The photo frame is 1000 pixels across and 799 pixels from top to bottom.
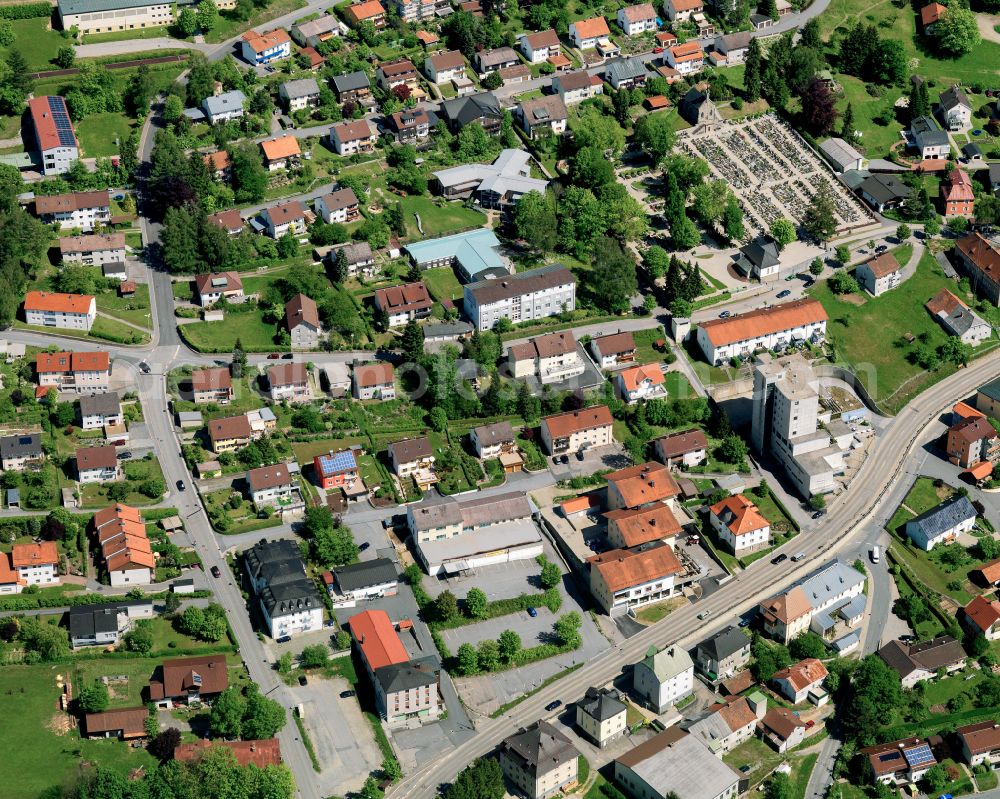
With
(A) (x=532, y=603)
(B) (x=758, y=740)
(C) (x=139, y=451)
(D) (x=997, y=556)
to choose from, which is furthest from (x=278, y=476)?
(D) (x=997, y=556)

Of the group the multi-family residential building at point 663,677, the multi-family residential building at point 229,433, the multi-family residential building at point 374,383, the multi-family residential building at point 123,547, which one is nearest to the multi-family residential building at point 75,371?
the multi-family residential building at point 229,433

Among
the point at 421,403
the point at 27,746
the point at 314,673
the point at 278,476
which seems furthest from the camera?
the point at 421,403

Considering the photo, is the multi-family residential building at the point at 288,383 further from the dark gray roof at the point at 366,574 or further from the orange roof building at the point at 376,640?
the orange roof building at the point at 376,640

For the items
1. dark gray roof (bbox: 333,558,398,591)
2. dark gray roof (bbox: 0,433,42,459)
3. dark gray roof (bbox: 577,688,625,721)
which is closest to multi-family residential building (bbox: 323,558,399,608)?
dark gray roof (bbox: 333,558,398,591)

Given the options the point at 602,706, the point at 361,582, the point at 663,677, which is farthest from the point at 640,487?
the point at 361,582

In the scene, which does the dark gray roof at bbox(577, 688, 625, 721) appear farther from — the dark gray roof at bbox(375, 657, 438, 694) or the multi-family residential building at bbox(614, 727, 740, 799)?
the dark gray roof at bbox(375, 657, 438, 694)

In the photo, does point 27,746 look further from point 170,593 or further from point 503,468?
point 503,468
